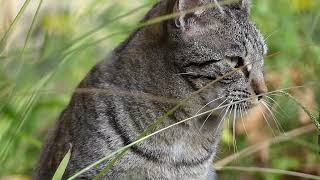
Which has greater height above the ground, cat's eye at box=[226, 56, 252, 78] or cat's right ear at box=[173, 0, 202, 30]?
cat's right ear at box=[173, 0, 202, 30]

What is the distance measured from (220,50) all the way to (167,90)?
27 cm

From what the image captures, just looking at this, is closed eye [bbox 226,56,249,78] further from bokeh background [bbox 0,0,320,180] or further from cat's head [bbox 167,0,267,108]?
bokeh background [bbox 0,0,320,180]

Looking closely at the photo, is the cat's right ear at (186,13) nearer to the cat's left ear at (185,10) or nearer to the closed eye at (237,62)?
the cat's left ear at (185,10)

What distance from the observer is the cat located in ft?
10.0

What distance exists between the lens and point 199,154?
3303 millimetres

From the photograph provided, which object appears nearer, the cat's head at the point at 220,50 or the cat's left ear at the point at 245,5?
the cat's head at the point at 220,50

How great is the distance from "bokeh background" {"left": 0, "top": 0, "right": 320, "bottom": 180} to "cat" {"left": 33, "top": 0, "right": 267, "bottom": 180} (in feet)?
0.37

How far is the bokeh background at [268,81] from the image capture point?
2881 mm

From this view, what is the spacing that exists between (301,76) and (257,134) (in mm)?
416

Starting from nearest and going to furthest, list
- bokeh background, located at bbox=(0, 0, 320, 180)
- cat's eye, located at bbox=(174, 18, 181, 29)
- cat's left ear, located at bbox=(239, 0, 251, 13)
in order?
bokeh background, located at bbox=(0, 0, 320, 180)
cat's eye, located at bbox=(174, 18, 181, 29)
cat's left ear, located at bbox=(239, 0, 251, 13)

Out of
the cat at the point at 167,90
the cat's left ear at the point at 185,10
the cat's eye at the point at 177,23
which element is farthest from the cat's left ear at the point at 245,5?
the cat's eye at the point at 177,23

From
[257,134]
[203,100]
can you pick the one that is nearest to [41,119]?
[257,134]

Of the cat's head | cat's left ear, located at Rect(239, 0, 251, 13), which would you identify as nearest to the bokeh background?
the cat's head

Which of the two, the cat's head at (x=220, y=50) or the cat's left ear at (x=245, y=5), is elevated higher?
the cat's left ear at (x=245, y=5)
